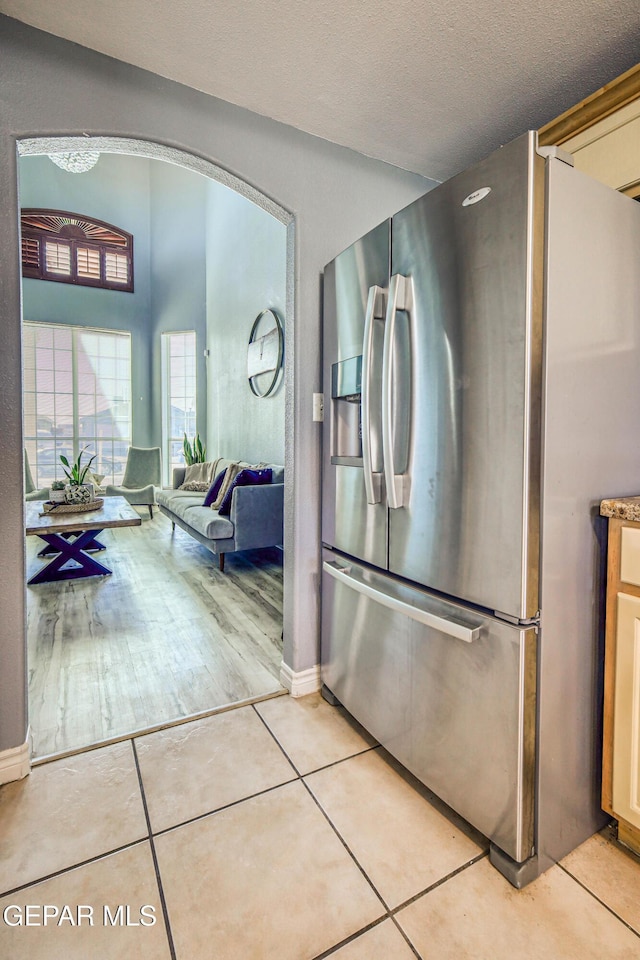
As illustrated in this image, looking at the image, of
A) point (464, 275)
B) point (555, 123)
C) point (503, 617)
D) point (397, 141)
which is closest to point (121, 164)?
point (397, 141)

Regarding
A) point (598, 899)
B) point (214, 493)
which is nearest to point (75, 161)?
point (214, 493)

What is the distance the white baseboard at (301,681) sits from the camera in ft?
6.84

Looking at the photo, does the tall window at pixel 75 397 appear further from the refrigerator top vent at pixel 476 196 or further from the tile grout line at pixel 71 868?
the refrigerator top vent at pixel 476 196

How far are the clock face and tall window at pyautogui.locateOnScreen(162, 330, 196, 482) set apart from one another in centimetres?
249

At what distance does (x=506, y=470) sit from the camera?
116cm

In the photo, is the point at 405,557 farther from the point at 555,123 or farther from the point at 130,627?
the point at 130,627

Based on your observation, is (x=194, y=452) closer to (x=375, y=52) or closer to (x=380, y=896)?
(x=375, y=52)

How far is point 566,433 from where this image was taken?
118 cm

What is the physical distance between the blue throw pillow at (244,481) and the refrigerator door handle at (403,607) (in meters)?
2.08

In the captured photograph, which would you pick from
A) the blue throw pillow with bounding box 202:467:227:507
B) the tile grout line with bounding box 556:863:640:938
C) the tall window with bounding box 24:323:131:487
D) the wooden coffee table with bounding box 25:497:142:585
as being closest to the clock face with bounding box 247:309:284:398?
the blue throw pillow with bounding box 202:467:227:507

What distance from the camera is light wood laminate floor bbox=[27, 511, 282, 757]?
6.47 ft

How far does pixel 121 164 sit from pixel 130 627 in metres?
7.61

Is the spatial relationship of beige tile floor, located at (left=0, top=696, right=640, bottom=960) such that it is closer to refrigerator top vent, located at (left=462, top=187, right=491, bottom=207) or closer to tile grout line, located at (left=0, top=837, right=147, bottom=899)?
tile grout line, located at (left=0, top=837, right=147, bottom=899)

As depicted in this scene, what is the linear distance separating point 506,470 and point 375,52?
4.78 ft
